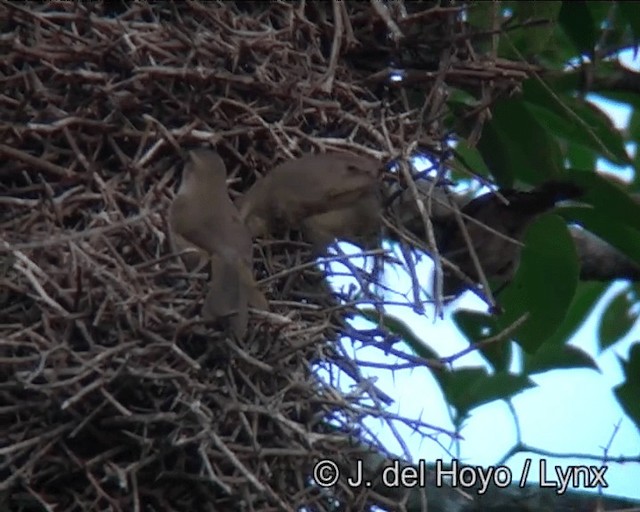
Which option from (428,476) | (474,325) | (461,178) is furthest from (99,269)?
(461,178)

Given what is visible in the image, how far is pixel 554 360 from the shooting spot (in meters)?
3.21

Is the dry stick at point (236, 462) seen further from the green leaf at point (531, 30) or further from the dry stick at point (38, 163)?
the green leaf at point (531, 30)

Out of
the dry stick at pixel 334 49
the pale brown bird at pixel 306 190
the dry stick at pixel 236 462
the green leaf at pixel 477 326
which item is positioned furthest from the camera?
the green leaf at pixel 477 326

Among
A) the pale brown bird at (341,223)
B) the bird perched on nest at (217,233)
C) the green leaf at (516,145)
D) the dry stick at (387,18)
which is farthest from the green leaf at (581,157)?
the bird perched on nest at (217,233)

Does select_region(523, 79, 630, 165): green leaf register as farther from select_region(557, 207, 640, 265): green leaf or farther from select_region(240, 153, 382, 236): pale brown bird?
select_region(240, 153, 382, 236): pale brown bird

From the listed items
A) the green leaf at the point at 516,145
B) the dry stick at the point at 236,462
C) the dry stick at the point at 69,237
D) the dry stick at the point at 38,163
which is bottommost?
the dry stick at the point at 236,462

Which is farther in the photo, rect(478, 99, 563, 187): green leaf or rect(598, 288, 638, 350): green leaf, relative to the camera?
rect(598, 288, 638, 350): green leaf

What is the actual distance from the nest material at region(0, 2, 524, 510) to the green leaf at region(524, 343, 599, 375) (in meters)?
0.47

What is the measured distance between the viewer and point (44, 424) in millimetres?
2467

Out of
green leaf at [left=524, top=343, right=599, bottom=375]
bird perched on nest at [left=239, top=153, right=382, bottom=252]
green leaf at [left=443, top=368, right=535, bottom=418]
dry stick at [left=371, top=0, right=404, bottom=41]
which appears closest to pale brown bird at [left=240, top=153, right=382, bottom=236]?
bird perched on nest at [left=239, top=153, right=382, bottom=252]

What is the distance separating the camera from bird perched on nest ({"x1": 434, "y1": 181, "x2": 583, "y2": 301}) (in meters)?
2.94

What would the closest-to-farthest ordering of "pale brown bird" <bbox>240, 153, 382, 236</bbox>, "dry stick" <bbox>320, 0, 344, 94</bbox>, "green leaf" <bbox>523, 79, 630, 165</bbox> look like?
"pale brown bird" <bbox>240, 153, 382, 236</bbox> < "dry stick" <bbox>320, 0, 344, 94</bbox> < "green leaf" <bbox>523, 79, 630, 165</bbox>

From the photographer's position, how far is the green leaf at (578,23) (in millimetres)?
2820

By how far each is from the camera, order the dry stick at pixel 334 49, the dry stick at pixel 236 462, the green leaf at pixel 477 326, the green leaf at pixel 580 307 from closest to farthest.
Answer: the dry stick at pixel 236 462 → the dry stick at pixel 334 49 → the green leaf at pixel 477 326 → the green leaf at pixel 580 307
